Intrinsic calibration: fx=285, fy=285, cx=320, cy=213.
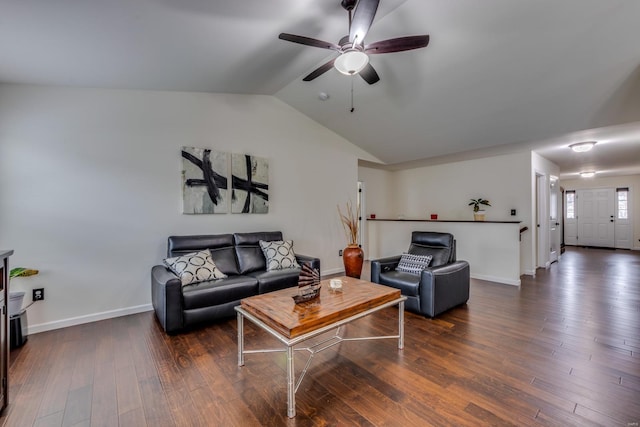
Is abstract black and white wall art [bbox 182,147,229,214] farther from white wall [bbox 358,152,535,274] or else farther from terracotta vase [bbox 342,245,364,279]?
white wall [bbox 358,152,535,274]

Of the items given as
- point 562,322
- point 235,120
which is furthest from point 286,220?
point 562,322

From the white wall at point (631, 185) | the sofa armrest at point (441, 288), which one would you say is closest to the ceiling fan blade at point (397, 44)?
the sofa armrest at point (441, 288)

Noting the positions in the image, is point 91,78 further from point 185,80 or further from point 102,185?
point 102,185

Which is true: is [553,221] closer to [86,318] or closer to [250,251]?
[250,251]

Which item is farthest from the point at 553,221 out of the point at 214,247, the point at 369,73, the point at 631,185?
the point at 214,247

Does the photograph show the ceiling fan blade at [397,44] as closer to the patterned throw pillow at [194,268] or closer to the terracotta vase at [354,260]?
the patterned throw pillow at [194,268]

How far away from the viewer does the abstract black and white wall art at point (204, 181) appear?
12.0 ft

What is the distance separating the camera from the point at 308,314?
75.7 inches

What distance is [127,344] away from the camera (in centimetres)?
259

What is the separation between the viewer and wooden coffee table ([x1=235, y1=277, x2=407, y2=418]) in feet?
5.67

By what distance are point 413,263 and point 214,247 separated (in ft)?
8.37

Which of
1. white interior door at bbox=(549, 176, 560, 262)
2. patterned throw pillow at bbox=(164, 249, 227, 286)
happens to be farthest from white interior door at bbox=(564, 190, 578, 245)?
patterned throw pillow at bbox=(164, 249, 227, 286)

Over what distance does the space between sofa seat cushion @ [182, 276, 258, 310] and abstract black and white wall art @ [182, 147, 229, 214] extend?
3.66 feet

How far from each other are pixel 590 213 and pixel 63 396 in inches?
488
